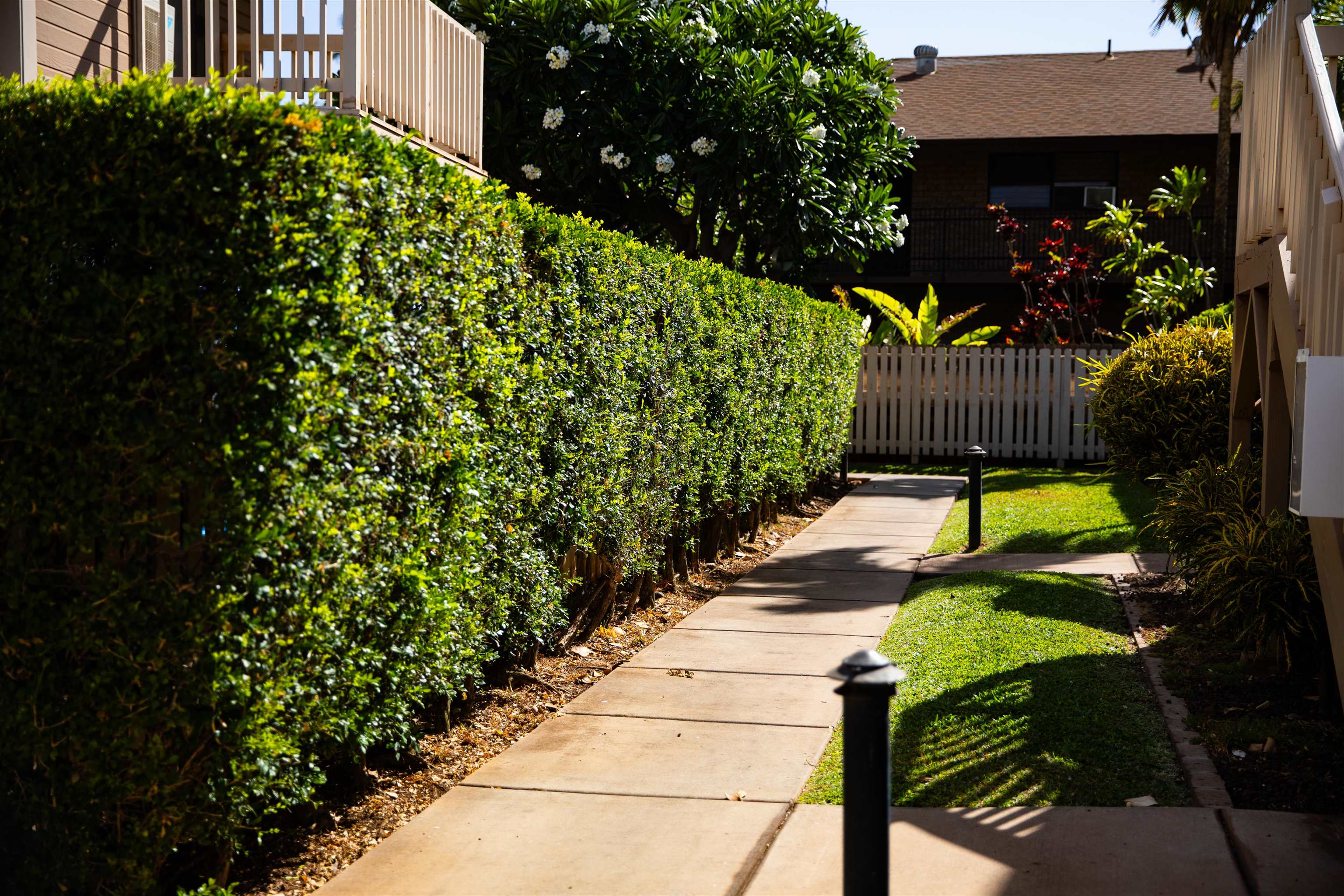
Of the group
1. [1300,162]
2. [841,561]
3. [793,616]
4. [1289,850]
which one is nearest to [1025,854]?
[1289,850]

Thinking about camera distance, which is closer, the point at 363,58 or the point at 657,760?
the point at 657,760

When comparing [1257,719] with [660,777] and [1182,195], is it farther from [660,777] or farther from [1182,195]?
[1182,195]

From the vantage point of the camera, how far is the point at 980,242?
26141 millimetres

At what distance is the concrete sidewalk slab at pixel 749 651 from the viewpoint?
6.91 m

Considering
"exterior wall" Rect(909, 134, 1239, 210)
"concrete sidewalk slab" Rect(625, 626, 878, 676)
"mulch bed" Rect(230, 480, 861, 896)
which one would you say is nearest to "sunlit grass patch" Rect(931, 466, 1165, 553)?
"concrete sidewalk slab" Rect(625, 626, 878, 676)

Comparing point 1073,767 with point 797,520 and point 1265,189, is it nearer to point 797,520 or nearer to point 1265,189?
point 1265,189

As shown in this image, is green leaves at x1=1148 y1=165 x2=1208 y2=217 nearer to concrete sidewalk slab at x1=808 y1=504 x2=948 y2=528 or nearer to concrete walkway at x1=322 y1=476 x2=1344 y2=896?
concrete sidewalk slab at x1=808 y1=504 x2=948 y2=528

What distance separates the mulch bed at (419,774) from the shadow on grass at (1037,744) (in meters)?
1.84

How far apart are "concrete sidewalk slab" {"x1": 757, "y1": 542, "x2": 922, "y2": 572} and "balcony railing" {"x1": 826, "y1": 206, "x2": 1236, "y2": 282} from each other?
15.4 meters

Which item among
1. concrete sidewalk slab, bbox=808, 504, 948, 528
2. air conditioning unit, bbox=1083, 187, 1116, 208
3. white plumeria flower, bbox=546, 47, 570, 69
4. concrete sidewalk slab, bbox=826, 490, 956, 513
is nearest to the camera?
concrete sidewalk slab, bbox=808, 504, 948, 528

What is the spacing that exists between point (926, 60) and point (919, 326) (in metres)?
12.9

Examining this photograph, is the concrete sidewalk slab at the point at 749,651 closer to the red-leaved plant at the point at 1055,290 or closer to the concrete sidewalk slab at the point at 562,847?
the concrete sidewalk slab at the point at 562,847

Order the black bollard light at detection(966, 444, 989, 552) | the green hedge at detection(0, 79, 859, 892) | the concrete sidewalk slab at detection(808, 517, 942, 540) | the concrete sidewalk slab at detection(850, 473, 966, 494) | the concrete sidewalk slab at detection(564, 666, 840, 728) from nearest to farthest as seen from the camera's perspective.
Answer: the green hedge at detection(0, 79, 859, 892)
the concrete sidewalk slab at detection(564, 666, 840, 728)
the black bollard light at detection(966, 444, 989, 552)
the concrete sidewalk slab at detection(808, 517, 942, 540)
the concrete sidewalk slab at detection(850, 473, 966, 494)

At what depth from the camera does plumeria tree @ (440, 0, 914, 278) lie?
49.8 ft
